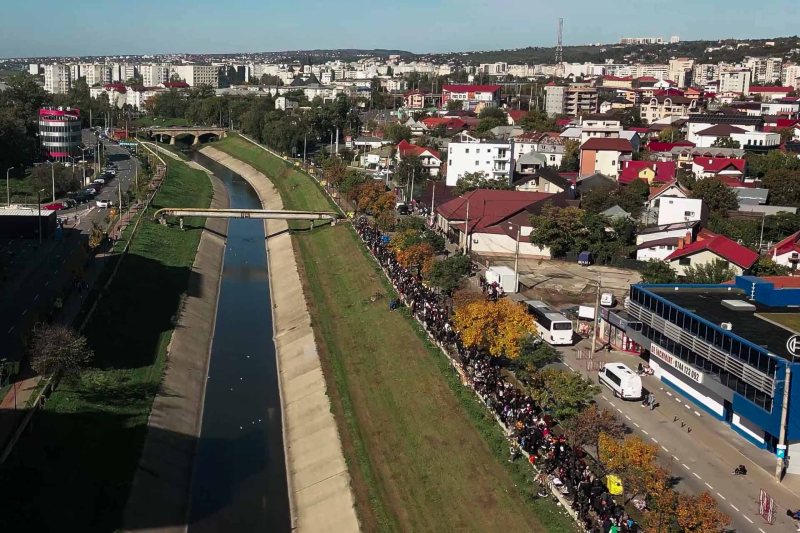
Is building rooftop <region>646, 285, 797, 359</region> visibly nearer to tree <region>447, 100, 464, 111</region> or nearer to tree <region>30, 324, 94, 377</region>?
tree <region>30, 324, 94, 377</region>

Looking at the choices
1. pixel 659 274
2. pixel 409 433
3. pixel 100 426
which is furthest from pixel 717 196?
pixel 100 426

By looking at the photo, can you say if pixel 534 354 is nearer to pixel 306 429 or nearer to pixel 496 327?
pixel 496 327

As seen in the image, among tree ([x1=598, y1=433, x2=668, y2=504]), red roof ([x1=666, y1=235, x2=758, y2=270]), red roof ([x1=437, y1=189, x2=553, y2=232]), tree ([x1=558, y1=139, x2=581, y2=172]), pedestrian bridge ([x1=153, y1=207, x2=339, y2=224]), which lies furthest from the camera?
tree ([x1=558, y1=139, x2=581, y2=172])

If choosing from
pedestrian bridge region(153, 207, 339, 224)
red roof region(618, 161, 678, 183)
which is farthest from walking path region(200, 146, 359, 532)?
red roof region(618, 161, 678, 183)

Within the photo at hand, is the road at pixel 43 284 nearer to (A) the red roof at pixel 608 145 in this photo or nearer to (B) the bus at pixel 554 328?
(B) the bus at pixel 554 328

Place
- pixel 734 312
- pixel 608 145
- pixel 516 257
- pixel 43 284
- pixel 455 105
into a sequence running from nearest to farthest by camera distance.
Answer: pixel 734 312 → pixel 43 284 → pixel 516 257 → pixel 608 145 → pixel 455 105

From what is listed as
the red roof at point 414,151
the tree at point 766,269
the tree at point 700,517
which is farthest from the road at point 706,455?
the red roof at point 414,151

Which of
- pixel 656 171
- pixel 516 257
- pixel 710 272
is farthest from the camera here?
pixel 656 171
